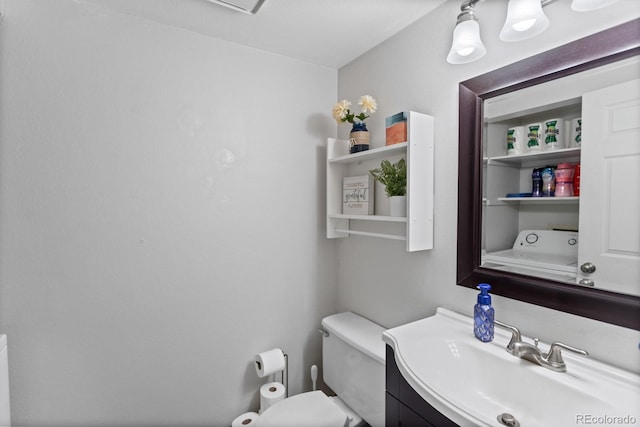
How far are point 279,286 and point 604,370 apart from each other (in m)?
1.28

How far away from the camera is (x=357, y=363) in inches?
53.3

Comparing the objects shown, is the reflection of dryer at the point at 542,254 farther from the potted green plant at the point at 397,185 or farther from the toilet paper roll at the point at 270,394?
the toilet paper roll at the point at 270,394

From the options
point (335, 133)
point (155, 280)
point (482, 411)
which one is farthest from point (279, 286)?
point (482, 411)

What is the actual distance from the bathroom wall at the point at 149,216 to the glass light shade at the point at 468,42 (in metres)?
0.85

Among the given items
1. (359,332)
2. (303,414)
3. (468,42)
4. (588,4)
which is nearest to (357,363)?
(359,332)

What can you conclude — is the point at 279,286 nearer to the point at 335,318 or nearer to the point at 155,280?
the point at 335,318

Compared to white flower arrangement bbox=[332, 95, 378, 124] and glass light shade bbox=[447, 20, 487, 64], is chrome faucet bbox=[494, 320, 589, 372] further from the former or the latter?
white flower arrangement bbox=[332, 95, 378, 124]

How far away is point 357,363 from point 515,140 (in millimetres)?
1071

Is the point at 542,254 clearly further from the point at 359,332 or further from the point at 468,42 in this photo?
the point at 359,332

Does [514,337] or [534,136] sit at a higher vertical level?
[534,136]

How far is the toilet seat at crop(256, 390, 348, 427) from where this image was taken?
128 centimetres

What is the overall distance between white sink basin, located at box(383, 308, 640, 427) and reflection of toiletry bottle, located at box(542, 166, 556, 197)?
1.45 feet

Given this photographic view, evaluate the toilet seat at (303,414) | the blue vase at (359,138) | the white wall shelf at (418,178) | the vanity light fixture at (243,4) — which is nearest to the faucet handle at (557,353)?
the white wall shelf at (418,178)

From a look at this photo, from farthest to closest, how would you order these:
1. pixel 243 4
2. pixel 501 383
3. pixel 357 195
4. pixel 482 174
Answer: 1. pixel 357 195
2. pixel 243 4
3. pixel 482 174
4. pixel 501 383
